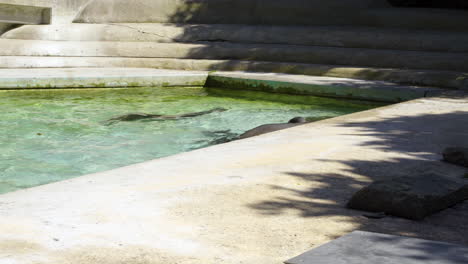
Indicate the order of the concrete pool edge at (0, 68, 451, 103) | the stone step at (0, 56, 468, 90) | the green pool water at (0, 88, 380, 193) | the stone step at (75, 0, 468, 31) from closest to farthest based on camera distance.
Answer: the green pool water at (0, 88, 380, 193)
the concrete pool edge at (0, 68, 451, 103)
the stone step at (0, 56, 468, 90)
the stone step at (75, 0, 468, 31)

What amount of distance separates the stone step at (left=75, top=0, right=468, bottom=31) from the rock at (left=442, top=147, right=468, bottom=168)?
666 centimetres

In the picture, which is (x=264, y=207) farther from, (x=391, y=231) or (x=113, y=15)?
(x=113, y=15)

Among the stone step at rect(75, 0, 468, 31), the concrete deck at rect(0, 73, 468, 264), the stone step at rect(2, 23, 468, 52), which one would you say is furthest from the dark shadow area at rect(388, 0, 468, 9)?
the concrete deck at rect(0, 73, 468, 264)

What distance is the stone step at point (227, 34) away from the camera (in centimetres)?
972

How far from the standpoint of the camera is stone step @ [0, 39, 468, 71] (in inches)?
356

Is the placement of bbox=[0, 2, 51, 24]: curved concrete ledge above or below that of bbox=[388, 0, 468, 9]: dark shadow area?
below

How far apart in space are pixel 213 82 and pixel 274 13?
251cm

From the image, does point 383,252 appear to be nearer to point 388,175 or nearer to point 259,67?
point 388,175

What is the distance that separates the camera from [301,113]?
7398 millimetres

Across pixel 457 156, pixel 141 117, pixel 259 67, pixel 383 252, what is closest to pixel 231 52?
pixel 259 67

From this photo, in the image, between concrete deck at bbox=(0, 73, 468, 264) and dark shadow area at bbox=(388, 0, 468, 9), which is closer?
concrete deck at bbox=(0, 73, 468, 264)

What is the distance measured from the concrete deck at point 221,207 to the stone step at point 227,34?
5.76m

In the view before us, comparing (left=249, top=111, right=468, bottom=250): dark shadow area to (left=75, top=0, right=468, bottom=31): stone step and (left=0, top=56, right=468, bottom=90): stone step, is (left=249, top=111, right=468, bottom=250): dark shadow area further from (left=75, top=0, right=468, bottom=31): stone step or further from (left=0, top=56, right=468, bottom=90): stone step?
(left=75, top=0, right=468, bottom=31): stone step

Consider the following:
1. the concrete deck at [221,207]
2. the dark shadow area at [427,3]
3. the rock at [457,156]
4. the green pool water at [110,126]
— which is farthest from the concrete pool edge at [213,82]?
the rock at [457,156]
